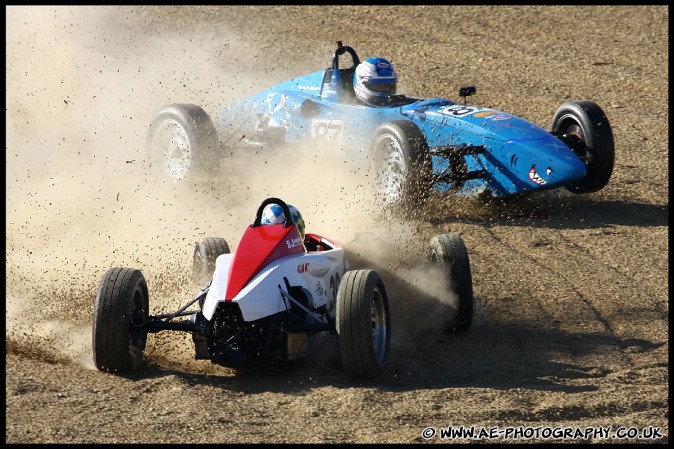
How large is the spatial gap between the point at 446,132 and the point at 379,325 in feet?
17.7

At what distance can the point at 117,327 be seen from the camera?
28.9 ft

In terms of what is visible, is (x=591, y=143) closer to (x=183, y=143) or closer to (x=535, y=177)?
(x=535, y=177)

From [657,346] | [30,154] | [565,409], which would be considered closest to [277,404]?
[565,409]

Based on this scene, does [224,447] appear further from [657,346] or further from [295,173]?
[295,173]

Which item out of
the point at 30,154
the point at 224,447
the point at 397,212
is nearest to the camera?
the point at 224,447

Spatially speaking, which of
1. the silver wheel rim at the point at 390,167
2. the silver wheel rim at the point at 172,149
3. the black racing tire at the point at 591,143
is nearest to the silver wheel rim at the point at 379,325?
the silver wheel rim at the point at 390,167

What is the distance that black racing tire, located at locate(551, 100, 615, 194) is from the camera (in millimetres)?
14227

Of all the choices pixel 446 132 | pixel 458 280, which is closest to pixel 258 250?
pixel 458 280

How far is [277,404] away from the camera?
8.37 m

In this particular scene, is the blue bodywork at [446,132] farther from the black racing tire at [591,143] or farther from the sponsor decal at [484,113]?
the black racing tire at [591,143]

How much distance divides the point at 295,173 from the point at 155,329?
6.33 metres

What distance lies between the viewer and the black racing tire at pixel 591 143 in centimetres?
1423

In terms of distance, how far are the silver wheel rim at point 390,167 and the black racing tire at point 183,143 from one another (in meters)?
2.75

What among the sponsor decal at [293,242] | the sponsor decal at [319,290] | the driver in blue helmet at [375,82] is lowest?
the sponsor decal at [319,290]
